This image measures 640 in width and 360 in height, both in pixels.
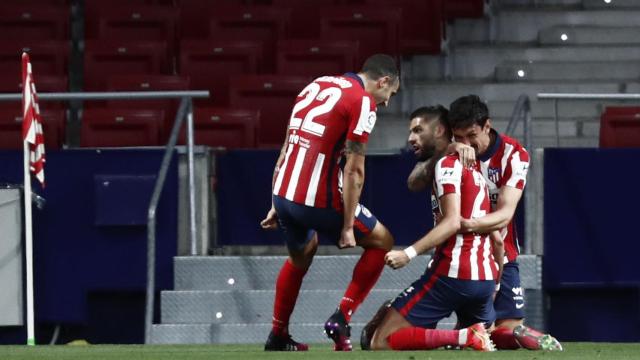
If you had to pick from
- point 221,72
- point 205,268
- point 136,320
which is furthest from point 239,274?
point 221,72

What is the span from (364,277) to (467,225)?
87 cm

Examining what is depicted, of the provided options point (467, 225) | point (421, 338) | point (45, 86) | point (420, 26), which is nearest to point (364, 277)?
point (421, 338)

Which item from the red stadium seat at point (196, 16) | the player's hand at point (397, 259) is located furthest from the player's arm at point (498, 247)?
the red stadium seat at point (196, 16)

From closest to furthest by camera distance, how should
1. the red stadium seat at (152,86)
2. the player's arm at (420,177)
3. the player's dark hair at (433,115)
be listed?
the player's arm at (420,177), the player's dark hair at (433,115), the red stadium seat at (152,86)

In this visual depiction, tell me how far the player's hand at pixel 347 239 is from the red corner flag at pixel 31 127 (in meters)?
3.83

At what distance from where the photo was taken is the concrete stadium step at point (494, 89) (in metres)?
15.1

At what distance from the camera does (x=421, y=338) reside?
338 inches

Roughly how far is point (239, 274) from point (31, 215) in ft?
5.26

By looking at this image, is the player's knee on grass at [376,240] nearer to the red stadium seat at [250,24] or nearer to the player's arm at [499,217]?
the player's arm at [499,217]

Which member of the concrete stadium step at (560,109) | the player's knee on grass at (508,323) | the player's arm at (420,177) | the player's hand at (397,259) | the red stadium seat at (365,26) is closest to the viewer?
the player's hand at (397,259)

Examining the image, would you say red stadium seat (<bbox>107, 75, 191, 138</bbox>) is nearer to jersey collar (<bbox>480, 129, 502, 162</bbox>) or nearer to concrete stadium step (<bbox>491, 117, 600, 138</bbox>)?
concrete stadium step (<bbox>491, 117, 600, 138</bbox>)

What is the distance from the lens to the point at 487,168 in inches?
361

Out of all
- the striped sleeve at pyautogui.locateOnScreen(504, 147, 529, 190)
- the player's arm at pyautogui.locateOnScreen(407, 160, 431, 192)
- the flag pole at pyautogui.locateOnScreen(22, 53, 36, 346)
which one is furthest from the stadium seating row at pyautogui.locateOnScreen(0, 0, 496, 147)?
the player's arm at pyautogui.locateOnScreen(407, 160, 431, 192)

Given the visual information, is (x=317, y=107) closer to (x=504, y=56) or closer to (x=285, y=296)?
(x=285, y=296)
